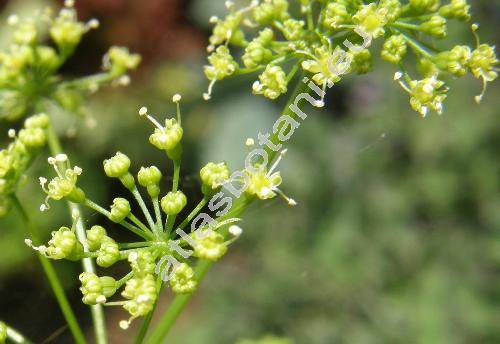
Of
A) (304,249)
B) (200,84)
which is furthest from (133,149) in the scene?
(304,249)

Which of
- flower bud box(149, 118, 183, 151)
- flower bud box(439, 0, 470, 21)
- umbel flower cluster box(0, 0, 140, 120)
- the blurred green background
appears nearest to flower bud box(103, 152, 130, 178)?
flower bud box(149, 118, 183, 151)

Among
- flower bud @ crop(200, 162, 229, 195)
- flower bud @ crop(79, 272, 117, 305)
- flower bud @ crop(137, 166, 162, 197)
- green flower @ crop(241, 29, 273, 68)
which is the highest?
green flower @ crop(241, 29, 273, 68)

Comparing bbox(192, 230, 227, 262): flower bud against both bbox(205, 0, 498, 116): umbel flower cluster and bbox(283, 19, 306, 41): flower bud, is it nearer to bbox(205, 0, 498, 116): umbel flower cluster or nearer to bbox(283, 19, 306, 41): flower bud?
bbox(205, 0, 498, 116): umbel flower cluster

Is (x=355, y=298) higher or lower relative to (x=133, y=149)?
lower

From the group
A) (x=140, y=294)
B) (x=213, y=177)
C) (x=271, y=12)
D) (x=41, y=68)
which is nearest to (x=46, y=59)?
(x=41, y=68)

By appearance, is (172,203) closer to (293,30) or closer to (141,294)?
(141,294)

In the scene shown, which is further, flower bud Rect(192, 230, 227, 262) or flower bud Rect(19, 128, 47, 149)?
flower bud Rect(19, 128, 47, 149)

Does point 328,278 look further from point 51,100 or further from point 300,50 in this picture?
point 300,50
